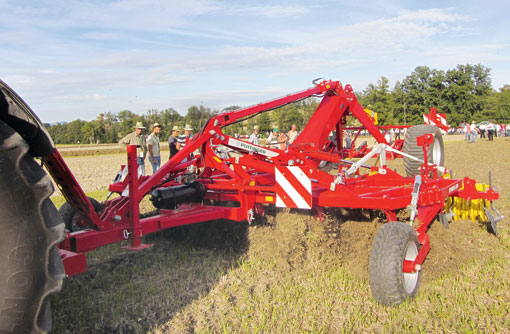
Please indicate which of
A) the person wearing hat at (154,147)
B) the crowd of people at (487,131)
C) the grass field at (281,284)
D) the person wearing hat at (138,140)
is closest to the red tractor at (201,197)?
the grass field at (281,284)

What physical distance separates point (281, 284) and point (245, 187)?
3.53ft

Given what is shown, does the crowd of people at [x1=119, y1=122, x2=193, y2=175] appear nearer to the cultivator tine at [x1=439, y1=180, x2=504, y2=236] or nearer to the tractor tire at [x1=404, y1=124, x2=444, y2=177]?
the tractor tire at [x1=404, y1=124, x2=444, y2=177]

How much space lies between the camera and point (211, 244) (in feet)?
17.2

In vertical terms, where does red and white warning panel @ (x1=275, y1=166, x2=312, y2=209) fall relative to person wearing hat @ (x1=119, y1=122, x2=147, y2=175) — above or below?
below

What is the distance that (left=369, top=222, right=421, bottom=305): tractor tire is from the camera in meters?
3.52

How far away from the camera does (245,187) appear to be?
450 cm

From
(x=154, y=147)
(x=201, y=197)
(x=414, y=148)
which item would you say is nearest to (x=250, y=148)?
(x=201, y=197)

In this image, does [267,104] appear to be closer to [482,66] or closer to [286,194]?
[286,194]

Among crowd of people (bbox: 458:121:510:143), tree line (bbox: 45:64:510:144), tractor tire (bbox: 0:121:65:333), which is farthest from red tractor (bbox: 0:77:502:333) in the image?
tree line (bbox: 45:64:510:144)

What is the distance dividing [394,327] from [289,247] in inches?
61.6

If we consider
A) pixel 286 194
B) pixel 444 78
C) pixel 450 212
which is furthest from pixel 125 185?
pixel 444 78

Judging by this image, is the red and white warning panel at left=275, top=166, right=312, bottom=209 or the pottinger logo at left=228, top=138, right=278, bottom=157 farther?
the pottinger logo at left=228, top=138, right=278, bottom=157

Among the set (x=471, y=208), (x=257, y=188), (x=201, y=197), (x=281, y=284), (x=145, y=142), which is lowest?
(x=281, y=284)

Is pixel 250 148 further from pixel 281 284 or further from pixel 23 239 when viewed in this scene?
pixel 23 239
